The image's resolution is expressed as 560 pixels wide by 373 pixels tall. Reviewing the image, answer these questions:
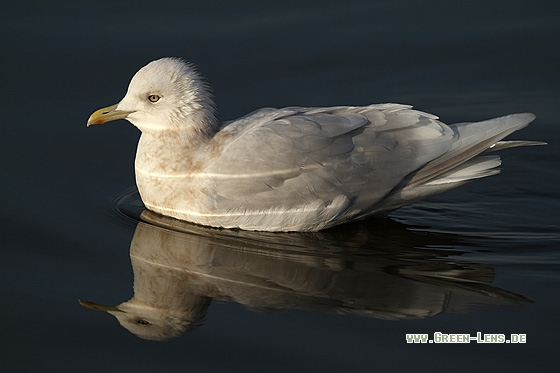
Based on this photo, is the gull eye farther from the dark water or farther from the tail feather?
the tail feather

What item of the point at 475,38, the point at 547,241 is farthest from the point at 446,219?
the point at 475,38

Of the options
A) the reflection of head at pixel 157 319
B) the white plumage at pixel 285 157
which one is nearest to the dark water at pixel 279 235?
the reflection of head at pixel 157 319

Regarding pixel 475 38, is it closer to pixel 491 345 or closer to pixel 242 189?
pixel 242 189

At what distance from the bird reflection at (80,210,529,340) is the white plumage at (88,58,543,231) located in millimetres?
195

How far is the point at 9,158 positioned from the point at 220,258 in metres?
2.30

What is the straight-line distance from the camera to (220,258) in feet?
23.2

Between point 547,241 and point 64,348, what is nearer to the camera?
point 64,348

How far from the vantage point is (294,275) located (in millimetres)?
6844

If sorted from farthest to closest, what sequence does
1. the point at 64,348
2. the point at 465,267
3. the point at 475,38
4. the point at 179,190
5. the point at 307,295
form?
the point at 475,38 < the point at 179,190 < the point at 465,267 < the point at 307,295 < the point at 64,348

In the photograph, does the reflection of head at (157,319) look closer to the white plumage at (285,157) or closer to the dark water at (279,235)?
the dark water at (279,235)

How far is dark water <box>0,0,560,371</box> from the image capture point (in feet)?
19.8

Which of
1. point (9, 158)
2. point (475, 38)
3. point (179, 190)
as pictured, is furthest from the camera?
point (475, 38)

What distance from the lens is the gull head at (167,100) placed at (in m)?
7.65

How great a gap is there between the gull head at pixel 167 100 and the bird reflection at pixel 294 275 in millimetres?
753
